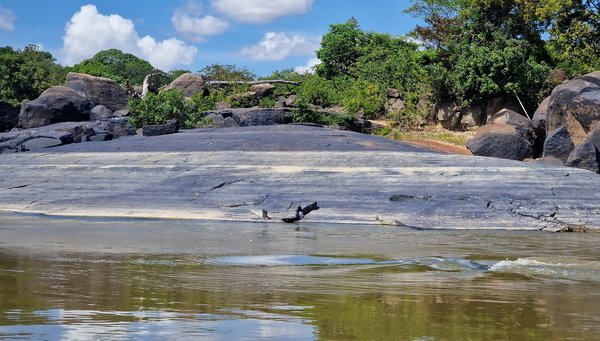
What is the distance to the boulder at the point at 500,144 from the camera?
1939cm

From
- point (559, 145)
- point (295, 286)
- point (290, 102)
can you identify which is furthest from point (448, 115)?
point (295, 286)

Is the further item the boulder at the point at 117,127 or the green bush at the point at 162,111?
the green bush at the point at 162,111

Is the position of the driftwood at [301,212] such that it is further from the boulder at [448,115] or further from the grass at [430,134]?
the boulder at [448,115]

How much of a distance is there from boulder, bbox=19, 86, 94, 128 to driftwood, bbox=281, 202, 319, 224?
17.4 meters

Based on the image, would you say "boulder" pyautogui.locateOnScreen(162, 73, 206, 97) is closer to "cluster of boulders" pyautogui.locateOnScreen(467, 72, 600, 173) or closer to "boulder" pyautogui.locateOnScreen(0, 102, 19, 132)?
"boulder" pyautogui.locateOnScreen(0, 102, 19, 132)

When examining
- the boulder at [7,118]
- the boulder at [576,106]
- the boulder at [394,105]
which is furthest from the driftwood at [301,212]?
the boulder at [7,118]

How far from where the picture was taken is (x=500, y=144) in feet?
64.4

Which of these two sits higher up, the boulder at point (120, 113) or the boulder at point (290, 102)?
the boulder at point (290, 102)

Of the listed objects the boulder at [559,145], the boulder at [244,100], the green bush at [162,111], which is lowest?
the boulder at [559,145]

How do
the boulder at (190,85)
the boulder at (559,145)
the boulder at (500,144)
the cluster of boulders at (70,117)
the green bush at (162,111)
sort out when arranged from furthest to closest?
1. the boulder at (190,85)
2. the green bush at (162,111)
3. the cluster of boulders at (70,117)
4. the boulder at (500,144)
5. the boulder at (559,145)

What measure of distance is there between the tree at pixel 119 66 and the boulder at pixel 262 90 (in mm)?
10215

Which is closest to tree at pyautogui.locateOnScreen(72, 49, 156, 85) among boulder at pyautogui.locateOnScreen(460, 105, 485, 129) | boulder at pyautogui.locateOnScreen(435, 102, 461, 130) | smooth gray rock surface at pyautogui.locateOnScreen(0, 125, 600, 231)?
boulder at pyautogui.locateOnScreen(435, 102, 461, 130)

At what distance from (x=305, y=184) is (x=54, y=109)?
1662 centimetres

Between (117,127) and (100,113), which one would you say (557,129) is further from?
(100,113)
